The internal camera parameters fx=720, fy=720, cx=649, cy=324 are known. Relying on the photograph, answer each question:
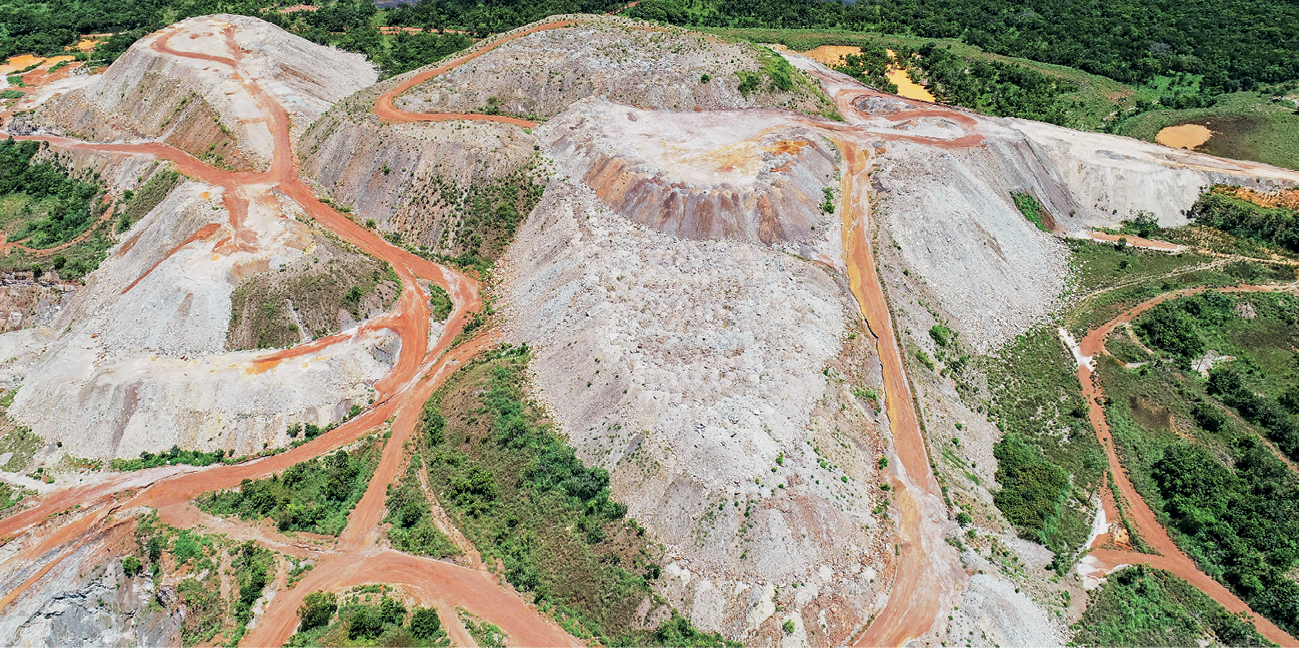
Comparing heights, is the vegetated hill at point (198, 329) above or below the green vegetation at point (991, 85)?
below

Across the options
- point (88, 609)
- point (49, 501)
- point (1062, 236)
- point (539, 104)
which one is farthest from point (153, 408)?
point (1062, 236)

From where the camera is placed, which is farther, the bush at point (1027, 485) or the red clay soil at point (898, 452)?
the bush at point (1027, 485)

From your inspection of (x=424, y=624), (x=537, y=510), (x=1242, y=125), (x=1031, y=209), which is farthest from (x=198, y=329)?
(x=1242, y=125)

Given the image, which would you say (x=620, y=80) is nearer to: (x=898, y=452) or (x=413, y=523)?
(x=898, y=452)

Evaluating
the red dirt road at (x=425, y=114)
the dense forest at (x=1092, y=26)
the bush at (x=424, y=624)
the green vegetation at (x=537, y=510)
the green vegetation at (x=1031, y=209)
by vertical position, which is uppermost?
the dense forest at (x=1092, y=26)

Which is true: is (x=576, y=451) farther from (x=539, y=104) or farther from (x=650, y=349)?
(x=539, y=104)

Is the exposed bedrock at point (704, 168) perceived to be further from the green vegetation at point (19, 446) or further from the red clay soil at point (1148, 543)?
the green vegetation at point (19, 446)

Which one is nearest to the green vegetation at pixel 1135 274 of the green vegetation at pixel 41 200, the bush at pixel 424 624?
the bush at pixel 424 624
